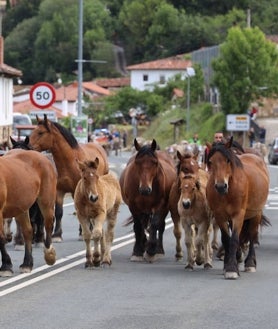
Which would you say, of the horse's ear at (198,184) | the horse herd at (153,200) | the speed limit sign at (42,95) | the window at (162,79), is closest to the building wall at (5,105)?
the speed limit sign at (42,95)

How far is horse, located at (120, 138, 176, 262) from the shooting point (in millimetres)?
18609

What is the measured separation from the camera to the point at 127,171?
64.4 feet

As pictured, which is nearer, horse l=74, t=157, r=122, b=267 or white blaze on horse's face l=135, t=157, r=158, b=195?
horse l=74, t=157, r=122, b=267

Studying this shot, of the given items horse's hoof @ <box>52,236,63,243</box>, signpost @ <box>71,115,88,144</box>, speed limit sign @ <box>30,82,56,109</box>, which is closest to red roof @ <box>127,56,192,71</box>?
signpost @ <box>71,115,88,144</box>

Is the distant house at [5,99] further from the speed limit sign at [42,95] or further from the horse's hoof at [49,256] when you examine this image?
the horse's hoof at [49,256]

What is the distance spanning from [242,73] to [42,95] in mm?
52634

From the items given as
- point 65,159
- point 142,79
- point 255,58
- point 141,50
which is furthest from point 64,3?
point 65,159

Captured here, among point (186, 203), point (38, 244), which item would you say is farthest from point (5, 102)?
point (186, 203)

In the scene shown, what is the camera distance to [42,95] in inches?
1280

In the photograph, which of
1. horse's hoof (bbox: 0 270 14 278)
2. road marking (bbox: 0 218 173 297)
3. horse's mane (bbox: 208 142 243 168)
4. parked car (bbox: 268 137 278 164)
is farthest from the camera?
parked car (bbox: 268 137 278 164)

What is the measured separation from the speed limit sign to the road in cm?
1272

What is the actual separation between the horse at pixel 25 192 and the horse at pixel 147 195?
148 cm

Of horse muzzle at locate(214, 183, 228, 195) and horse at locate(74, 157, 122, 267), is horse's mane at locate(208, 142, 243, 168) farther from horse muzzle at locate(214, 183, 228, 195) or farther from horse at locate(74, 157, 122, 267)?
horse at locate(74, 157, 122, 267)

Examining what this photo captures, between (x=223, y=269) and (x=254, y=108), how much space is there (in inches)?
2675
